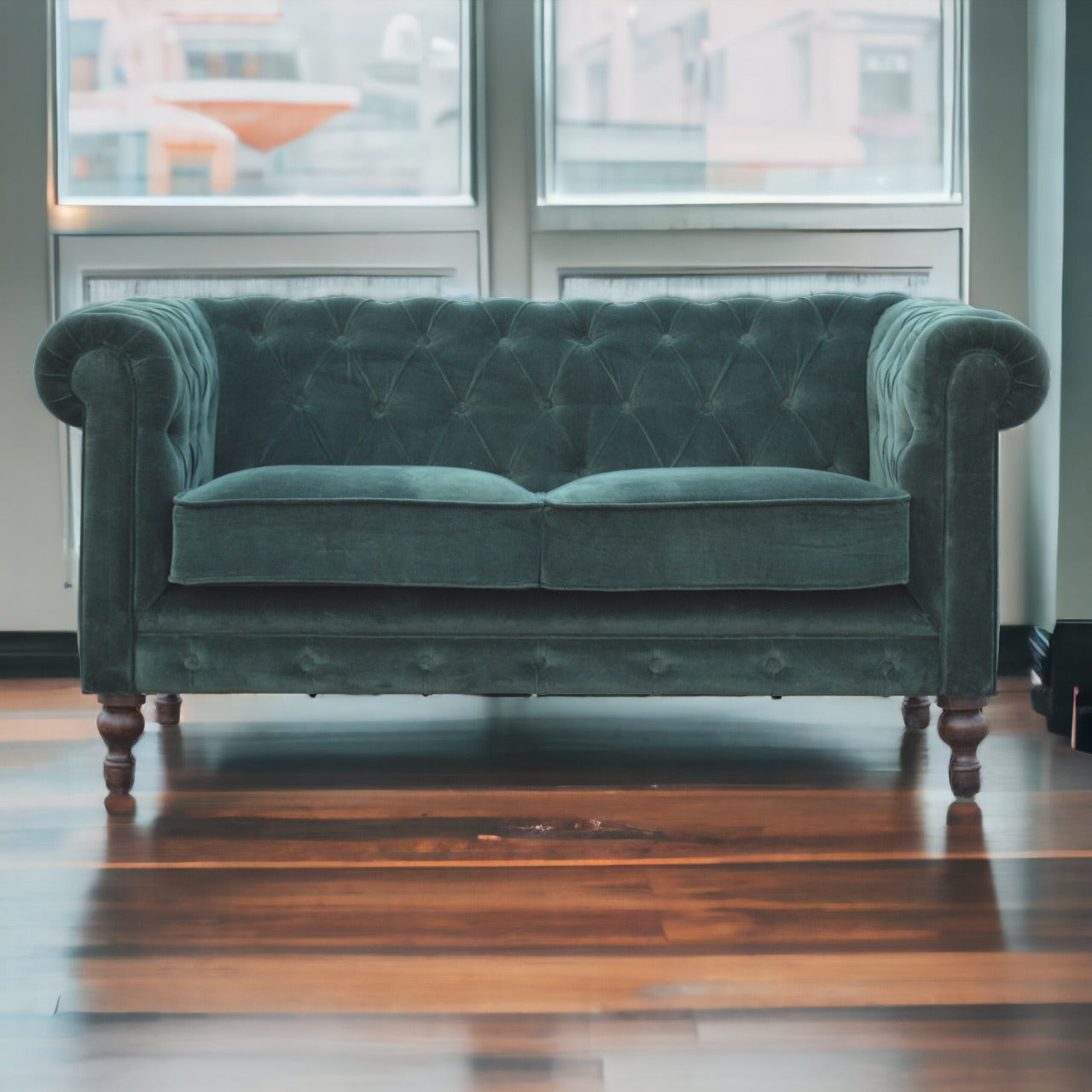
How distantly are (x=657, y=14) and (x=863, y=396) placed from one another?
→ 140cm

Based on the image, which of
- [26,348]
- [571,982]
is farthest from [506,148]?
[571,982]

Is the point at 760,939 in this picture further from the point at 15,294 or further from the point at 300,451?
the point at 15,294

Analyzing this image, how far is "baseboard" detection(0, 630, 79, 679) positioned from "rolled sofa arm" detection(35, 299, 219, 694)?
122 centimetres

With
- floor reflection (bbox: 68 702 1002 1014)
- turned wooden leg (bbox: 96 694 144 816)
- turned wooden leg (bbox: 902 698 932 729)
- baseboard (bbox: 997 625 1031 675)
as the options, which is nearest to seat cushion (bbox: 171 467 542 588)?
turned wooden leg (bbox: 96 694 144 816)

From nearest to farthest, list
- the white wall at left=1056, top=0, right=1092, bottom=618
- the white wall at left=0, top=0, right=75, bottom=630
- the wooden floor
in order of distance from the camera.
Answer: the wooden floor → the white wall at left=1056, top=0, right=1092, bottom=618 → the white wall at left=0, top=0, right=75, bottom=630

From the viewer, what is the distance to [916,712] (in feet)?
8.22

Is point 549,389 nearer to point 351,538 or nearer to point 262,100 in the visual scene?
point 351,538

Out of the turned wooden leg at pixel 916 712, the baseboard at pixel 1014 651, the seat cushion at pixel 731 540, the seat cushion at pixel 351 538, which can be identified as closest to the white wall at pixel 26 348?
the seat cushion at pixel 351 538

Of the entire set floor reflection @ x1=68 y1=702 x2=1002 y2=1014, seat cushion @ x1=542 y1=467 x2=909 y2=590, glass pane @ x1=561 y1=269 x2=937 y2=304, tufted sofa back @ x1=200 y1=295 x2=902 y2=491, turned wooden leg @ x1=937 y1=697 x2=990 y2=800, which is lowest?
floor reflection @ x1=68 y1=702 x2=1002 y2=1014

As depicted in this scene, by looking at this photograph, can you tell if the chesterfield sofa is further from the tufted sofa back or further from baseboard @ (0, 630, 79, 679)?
baseboard @ (0, 630, 79, 679)

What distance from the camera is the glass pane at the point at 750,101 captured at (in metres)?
3.21

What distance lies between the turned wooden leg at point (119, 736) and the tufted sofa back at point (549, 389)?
64 centimetres

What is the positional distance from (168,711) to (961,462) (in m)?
1.71

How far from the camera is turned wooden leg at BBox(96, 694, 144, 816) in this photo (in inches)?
79.3
